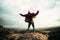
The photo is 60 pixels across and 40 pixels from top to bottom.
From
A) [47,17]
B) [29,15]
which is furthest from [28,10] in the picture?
[47,17]

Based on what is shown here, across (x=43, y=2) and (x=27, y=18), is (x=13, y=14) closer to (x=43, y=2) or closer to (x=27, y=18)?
(x=27, y=18)

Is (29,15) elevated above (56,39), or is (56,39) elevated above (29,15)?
(29,15)

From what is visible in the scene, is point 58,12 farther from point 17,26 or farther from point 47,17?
point 17,26

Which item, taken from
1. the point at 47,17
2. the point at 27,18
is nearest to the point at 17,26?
the point at 27,18

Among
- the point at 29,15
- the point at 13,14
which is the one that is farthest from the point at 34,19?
the point at 13,14

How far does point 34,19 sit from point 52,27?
0.33 meters

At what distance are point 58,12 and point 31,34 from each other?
1.93 feet

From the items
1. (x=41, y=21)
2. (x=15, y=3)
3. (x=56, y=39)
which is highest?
(x=15, y=3)

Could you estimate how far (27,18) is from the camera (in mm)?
4145

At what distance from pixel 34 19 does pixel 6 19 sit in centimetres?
48

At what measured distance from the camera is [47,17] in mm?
4141

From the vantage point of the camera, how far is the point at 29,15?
413cm

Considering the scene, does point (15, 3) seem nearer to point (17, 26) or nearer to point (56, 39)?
point (17, 26)

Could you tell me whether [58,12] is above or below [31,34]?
above
